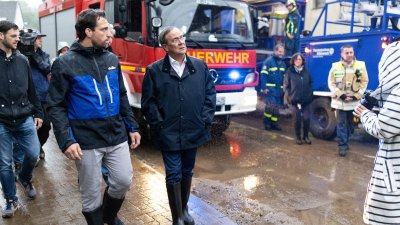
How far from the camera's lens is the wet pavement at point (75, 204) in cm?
367

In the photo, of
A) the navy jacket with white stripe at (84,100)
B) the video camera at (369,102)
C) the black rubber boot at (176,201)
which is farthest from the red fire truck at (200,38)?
the video camera at (369,102)

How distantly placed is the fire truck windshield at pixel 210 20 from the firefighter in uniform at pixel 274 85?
1295mm

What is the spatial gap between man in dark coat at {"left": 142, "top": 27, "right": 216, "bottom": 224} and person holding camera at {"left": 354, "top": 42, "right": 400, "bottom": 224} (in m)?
1.46

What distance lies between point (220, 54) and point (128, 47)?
1.58 m

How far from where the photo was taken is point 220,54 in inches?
264

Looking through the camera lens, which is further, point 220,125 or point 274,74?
point 274,74

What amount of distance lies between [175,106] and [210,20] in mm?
3801

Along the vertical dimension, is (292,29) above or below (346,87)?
above

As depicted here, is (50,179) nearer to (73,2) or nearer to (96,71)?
(96,71)

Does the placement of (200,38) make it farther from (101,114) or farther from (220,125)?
(101,114)

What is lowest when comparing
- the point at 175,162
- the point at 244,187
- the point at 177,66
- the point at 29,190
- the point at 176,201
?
the point at 244,187

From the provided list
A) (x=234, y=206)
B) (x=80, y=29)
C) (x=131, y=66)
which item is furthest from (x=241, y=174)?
(x=80, y=29)

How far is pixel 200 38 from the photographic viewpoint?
6574mm

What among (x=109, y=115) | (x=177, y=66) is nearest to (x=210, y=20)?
(x=177, y=66)
